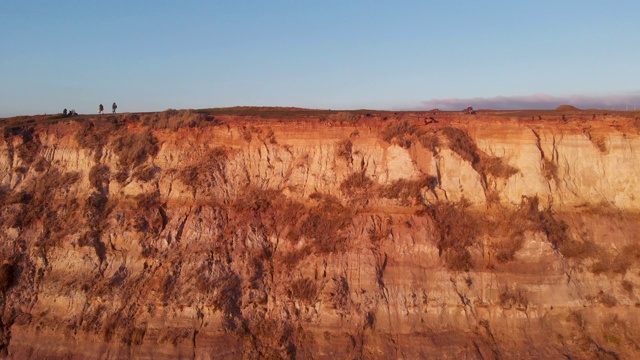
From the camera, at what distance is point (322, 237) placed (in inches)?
577

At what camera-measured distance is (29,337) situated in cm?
1398

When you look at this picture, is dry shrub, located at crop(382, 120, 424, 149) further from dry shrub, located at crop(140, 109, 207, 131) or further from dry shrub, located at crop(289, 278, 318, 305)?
dry shrub, located at crop(140, 109, 207, 131)

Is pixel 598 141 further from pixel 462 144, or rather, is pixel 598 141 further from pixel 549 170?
pixel 462 144

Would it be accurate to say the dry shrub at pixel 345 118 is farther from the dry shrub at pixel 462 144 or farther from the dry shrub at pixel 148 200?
the dry shrub at pixel 148 200

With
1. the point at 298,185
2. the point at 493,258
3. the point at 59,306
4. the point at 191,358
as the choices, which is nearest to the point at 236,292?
the point at 191,358

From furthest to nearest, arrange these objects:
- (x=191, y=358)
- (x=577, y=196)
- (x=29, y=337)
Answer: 1. (x=577, y=196)
2. (x=29, y=337)
3. (x=191, y=358)

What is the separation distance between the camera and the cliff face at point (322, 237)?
13203 millimetres

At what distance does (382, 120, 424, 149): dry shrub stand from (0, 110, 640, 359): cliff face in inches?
3.3

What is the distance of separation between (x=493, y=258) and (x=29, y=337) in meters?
13.9

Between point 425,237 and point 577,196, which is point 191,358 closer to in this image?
point 425,237

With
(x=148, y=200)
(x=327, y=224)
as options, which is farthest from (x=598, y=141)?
(x=148, y=200)

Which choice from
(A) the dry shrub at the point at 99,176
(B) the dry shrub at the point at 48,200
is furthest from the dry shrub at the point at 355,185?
(B) the dry shrub at the point at 48,200

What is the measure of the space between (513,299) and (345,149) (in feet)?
22.5

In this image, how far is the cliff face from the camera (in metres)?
13.2
